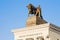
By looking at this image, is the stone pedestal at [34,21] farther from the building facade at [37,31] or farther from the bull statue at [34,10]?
the bull statue at [34,10]

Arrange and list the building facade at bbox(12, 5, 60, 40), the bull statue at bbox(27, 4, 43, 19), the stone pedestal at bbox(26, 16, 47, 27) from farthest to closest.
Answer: the bull statue at bbox(27, 4, 43, 19) < the stone pedestal at bbox(26, 16, 47, 27) < the building facade at bbox(12, 5, 60, 40)

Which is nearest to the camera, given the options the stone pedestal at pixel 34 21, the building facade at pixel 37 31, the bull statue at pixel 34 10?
the building facade at pixel 37 31

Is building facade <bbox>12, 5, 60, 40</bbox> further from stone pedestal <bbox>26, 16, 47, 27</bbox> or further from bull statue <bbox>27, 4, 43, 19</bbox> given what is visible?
bull statue <bbox>27, 4, 43, 19</bbox>

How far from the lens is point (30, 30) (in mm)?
36531

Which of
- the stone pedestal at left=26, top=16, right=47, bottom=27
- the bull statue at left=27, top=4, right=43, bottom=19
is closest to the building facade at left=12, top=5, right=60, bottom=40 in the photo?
the stone pedestal at left=26, top=16, right=47, bottom=27

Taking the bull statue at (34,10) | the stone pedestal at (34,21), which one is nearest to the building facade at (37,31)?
the stone pedestal at (34,21)

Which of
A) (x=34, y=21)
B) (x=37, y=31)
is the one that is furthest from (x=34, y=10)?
(x=37, y=31)

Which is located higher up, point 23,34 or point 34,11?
point 34,11

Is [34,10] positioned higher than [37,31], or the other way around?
[34,10]

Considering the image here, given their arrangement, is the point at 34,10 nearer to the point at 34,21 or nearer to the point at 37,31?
the point at 34,21

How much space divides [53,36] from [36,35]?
212 centimetres

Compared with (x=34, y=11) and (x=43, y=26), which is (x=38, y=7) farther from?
(x=43, y=26)

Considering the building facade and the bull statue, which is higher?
the bull statue

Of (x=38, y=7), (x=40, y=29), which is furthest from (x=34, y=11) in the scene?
(x=40, y=29)
